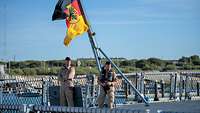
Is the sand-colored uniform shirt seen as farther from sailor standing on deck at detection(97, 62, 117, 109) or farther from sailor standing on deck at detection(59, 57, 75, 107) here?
sailor standing on deck at detection(97, 62, 117, 109)

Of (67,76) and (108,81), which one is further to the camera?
(108,81)

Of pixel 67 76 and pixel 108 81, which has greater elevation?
pixel 67 76

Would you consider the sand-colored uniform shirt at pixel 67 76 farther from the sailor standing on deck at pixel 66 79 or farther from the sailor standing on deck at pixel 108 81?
the sailor standing on deck at pixel 108 81

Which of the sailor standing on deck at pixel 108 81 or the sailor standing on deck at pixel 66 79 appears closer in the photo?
the sailor standing on deck at pixel 66 79

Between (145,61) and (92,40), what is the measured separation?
6786cm

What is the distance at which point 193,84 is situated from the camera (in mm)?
24641

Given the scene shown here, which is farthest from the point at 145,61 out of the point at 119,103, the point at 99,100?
the point at 99,100

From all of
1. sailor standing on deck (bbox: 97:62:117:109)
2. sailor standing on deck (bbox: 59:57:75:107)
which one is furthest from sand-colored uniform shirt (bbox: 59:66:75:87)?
sailor standing on deck (bbox: 97:62:117:109)

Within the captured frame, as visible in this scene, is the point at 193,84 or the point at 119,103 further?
the point at 193,84

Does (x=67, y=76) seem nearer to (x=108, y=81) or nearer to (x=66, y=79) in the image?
(x=66, y=79)

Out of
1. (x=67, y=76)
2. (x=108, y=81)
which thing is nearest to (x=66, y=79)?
(x=67, y=76)

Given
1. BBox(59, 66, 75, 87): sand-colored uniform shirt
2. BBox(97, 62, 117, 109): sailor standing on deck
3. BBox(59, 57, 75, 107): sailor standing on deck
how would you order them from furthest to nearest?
BBox(97, 62, 117, 109): sailor standing on deck < BBox(59, 66, 75, 87): sand-colored uniform shirt < BBox(59, 57, 75, 107): sailor standing on deck

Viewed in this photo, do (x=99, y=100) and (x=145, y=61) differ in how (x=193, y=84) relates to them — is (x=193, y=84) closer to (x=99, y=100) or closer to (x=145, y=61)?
(x=99, y=100)

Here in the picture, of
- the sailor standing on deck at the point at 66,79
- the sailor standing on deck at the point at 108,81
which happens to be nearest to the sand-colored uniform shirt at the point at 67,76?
the sailor standing on deck at the point at 66,79
